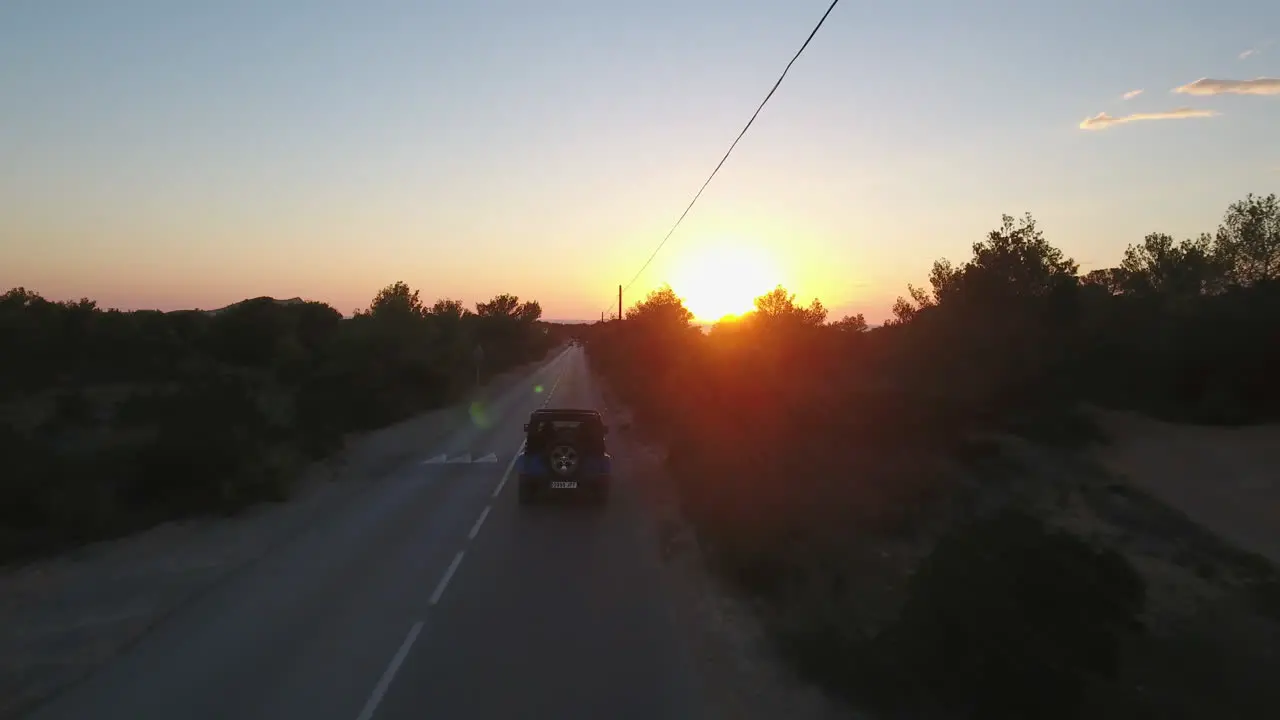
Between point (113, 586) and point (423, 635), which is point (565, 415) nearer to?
point (113, 586)

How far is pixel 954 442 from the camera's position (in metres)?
25.5

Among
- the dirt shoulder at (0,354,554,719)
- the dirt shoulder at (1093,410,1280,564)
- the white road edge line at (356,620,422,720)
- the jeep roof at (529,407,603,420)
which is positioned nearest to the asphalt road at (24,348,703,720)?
the white road edge line at (356,620,422,720)

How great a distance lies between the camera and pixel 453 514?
1541cm

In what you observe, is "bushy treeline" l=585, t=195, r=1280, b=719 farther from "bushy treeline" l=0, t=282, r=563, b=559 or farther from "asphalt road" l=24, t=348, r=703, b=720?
"bushy treeline" l=0, t=282, r=563, b=559

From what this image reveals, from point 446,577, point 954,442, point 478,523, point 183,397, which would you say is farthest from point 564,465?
point 954,442

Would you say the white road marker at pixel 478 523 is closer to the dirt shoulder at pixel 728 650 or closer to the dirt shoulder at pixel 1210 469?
the dirt shoulder at pixel 728 650

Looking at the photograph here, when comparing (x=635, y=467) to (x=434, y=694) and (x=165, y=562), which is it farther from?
(x=434, y=694)

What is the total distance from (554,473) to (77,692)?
9315 millimetres

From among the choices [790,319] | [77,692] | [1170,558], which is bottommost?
[1170,558]

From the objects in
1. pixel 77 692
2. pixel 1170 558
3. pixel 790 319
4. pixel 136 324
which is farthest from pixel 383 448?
pixel 790 319

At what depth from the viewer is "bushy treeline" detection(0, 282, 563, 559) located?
46.1 feet

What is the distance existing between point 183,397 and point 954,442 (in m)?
21.0

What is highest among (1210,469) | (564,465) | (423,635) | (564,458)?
(564,458)

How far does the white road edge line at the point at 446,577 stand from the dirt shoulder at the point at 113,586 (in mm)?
2903
